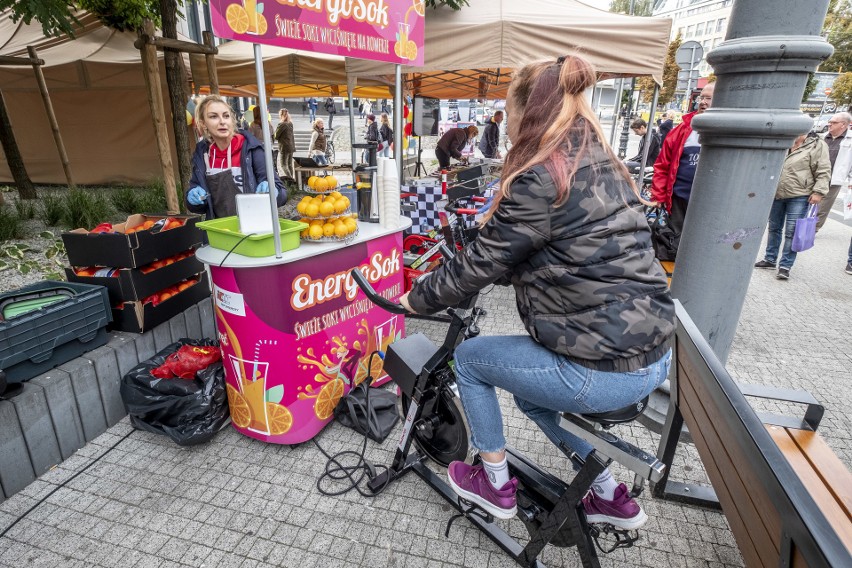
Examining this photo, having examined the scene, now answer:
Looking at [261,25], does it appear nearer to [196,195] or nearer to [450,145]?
[196,195]

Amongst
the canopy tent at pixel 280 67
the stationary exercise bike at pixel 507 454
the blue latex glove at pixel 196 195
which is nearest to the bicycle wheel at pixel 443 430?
the stationary exercise bike at pixel 507 454

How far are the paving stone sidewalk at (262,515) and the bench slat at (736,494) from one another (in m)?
0.71

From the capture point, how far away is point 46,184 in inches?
430

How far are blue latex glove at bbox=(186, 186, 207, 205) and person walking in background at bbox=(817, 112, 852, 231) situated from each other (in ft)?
26.9

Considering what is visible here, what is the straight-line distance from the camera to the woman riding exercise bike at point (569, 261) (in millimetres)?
1519

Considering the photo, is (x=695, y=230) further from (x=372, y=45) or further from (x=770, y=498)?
(x=372, y=45)

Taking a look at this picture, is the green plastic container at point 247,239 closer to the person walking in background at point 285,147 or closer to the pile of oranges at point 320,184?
the pile of oranges at point 320,184

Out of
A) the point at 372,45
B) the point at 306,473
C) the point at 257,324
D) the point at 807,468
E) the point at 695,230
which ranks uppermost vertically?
the point at 372,45

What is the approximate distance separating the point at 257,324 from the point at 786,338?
193 inches

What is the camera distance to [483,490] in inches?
80.7

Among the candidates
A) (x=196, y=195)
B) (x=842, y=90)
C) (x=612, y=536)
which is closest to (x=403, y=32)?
(x=196, y=195)

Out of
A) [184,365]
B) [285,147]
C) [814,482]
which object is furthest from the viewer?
[285,147]

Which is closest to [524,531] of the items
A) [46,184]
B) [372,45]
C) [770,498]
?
[770,498]

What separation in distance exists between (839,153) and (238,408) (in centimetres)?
885
